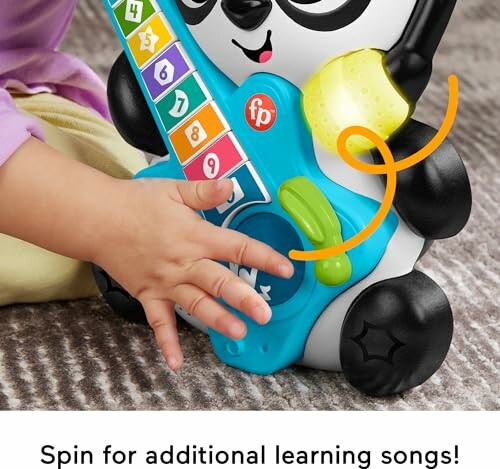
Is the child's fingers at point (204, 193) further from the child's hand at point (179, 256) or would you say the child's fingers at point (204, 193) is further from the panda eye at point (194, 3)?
the panda eye at point (194, 3)

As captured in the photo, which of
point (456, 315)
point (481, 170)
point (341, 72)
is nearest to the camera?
point (341, 72)

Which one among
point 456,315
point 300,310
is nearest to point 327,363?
point 300,310

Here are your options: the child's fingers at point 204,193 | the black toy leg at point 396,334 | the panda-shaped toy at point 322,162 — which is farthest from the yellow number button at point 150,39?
the black toy leg at point 396,334

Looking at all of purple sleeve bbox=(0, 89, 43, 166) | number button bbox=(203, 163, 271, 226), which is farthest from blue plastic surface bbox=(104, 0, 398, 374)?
purple sleeve bbox=(0, 89, 43, 166)

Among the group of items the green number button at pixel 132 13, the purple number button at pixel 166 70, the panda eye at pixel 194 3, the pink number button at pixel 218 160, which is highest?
the panda eye at pixel 194 3

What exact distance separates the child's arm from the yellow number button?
0.29 feet

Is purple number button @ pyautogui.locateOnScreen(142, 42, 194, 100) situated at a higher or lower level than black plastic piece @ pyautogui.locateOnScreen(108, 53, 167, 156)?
higher

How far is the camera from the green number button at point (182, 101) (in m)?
0.71

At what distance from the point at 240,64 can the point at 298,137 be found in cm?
7

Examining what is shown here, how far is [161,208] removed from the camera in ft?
2.24

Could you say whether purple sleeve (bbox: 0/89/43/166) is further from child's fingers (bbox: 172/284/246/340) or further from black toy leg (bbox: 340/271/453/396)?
black toy leg (bbox: 340/271/453/396)

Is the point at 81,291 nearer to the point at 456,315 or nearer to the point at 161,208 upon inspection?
the point at 161,208

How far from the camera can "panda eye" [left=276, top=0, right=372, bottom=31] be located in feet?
2.10

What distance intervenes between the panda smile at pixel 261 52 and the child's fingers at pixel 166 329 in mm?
169
